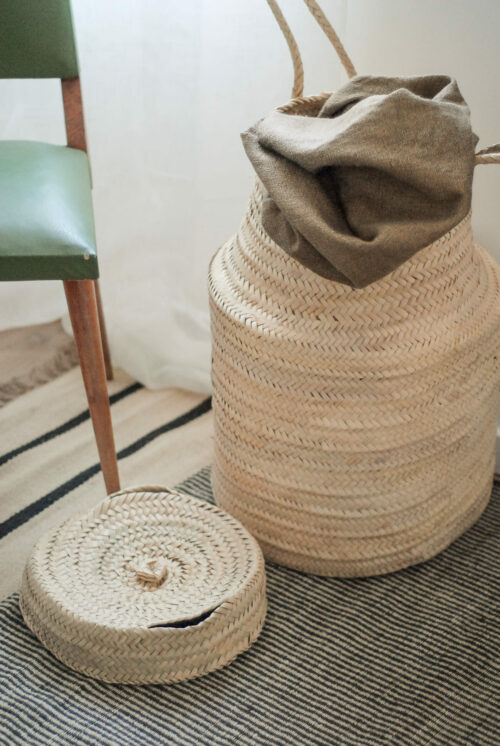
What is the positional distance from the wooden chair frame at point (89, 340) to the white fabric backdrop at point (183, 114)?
0.21 m

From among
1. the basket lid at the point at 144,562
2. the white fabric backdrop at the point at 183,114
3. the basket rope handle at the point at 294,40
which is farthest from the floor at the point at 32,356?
the basket rope handle at the point at 294,40

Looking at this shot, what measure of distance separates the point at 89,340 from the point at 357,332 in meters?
0.33

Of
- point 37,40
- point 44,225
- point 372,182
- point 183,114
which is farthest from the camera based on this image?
point 183,114

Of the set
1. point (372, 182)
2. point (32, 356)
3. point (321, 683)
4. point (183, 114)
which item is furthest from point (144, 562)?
Result: point (183, 114)

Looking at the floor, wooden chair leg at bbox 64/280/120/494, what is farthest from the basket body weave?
the floor

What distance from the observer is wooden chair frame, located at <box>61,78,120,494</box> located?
1050 millimetres

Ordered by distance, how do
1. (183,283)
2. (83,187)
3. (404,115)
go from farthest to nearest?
1. (183,283)
2. (83,187)
3. (404,115)

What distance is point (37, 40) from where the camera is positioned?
1188mm

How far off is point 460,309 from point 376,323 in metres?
0.11

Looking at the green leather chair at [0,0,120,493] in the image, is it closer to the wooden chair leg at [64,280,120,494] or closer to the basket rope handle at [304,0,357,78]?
the wooden chair leg at [64,280,120,494]

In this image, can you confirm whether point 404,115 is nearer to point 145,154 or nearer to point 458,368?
point 458,368

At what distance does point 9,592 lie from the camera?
1.08 meters

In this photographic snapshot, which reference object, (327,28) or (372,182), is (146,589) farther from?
(327,28)

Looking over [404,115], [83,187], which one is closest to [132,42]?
[83,187]
